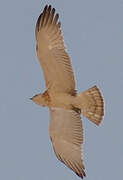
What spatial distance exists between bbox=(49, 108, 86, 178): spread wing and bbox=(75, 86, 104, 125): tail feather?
9.3 inches

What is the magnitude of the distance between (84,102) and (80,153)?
117cm

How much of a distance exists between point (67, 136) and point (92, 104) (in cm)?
95

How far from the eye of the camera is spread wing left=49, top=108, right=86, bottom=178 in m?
21.4

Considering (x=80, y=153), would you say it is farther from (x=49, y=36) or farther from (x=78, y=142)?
(x=49, y=36)

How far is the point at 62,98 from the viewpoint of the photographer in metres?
21.5

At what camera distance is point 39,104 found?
21.7 m

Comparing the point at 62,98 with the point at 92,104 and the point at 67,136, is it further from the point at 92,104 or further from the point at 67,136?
the point at 67,136

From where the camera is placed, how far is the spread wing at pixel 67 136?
21406 millimetres

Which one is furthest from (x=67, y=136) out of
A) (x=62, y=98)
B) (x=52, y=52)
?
(x=52, y=52)

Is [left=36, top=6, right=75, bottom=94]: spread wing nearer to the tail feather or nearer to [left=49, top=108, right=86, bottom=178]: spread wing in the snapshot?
the tail feather

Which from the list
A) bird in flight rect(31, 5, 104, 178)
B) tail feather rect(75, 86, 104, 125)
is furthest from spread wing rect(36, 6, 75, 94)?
→ tail feather rect(75, 86, 104, 125)

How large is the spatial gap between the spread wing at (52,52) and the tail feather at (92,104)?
0.32 meters

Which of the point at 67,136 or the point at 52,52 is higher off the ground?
the point at 52,52

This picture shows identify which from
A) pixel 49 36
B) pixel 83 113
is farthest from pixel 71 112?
pixel 49 36
